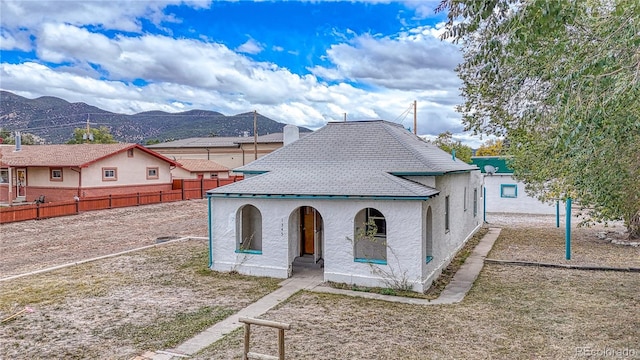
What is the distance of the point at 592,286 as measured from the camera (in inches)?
422

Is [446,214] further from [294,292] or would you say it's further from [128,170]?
[128,170]

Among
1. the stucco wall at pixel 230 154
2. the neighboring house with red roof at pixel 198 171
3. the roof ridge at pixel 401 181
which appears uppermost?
the stucco wall at pixel 230 154

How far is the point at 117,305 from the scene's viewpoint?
365 inches

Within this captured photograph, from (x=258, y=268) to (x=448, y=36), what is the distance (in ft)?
26.6

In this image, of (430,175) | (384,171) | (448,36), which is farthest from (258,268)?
(448,36)

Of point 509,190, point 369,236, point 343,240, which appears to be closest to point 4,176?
point 343,240

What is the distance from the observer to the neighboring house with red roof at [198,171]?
3956 cm

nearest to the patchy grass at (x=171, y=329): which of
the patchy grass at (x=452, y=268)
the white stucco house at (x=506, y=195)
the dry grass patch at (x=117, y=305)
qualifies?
the dry grass patch at (x=117, y=305)

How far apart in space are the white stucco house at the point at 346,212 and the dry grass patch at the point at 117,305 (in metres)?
1.27

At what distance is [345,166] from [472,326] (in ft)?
18.9

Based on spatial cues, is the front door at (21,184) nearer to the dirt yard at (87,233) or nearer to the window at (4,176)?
the window at (4,176)

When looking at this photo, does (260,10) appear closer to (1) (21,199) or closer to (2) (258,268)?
(2) (258,268)

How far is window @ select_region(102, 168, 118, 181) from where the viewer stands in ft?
95.5

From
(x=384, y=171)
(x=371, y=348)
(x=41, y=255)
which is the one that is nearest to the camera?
(x=371, y=348)
